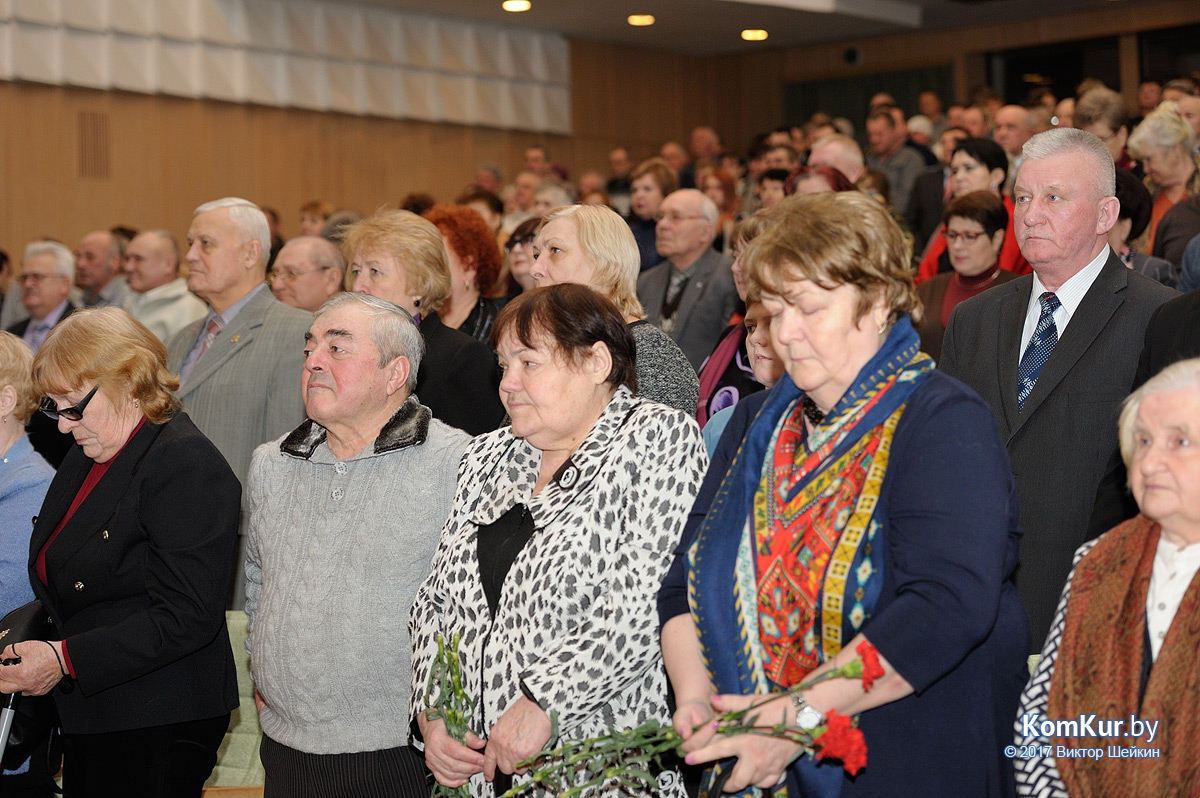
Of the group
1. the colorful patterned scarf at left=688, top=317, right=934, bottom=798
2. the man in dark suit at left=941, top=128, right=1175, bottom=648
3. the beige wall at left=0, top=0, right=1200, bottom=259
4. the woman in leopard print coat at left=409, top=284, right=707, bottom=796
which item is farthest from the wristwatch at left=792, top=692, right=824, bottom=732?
the beige wall at left=0, top=0, right=1200, bottom=259

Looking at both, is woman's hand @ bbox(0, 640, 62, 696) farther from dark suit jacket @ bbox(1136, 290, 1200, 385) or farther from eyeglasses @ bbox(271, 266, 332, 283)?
eyeglasses @ bbox(271, 266, 332, 283)

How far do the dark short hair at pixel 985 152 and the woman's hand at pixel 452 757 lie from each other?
175 inches

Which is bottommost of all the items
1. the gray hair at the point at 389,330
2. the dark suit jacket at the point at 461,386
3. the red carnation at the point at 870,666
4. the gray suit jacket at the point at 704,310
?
the red carnation at the point at 870,666

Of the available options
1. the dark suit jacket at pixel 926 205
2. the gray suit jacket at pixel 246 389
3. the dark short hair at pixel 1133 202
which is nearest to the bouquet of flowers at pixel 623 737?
the gray suit jacket at pixel 246 389

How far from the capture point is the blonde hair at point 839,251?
6.10 ft

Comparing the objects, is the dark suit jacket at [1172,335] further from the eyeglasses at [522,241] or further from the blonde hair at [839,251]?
the eyeglasses at [522,241]

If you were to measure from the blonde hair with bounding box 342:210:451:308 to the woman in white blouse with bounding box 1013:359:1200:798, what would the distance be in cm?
231

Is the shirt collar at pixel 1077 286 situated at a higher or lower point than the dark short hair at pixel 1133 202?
lower

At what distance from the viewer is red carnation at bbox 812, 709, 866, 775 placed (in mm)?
1675

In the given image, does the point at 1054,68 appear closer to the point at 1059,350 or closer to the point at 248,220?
the point at 248,220

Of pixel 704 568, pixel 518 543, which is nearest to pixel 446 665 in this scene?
pixel 518 543

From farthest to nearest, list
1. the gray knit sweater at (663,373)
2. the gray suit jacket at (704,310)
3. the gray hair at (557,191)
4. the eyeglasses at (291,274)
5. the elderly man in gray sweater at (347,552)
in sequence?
the gray hair at (557,191), the gray suit jacket at (704,310), the eyeglasses at (291,274), the gray knit sweater at (663,373), the elderly man in gray sweater at (347,552)

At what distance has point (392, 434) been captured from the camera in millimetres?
2756

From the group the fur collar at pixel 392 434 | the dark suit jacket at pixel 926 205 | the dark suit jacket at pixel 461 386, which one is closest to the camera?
the fur collar at pixel 392 434
